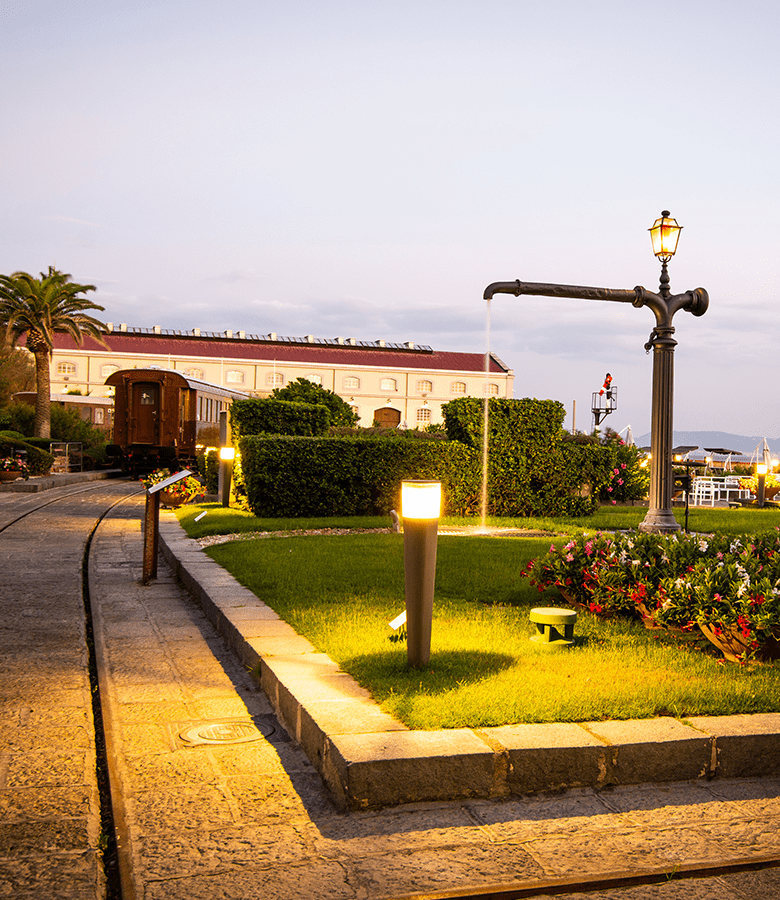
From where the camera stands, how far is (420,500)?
13.3ft

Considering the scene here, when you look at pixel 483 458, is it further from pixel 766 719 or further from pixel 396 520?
pixel 766 719

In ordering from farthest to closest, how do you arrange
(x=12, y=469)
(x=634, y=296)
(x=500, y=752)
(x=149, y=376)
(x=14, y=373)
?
(x=14, y=373) < (x=149, y=376) < (x=12, y=469) < (x=634, y=296) < (x=500, y=752)

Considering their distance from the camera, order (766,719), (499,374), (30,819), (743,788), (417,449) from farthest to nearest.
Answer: (499,374) < (417,449) < (766,719) < (743,788) < (30,819)

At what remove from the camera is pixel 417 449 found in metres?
13.6

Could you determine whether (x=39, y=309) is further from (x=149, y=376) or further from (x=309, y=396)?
(x=309, y=396)

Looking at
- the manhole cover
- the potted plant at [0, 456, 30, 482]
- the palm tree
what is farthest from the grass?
the palm tree

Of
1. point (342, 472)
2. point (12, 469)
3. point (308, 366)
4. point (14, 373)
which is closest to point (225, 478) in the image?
point (342, 472)

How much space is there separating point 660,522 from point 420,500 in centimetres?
631

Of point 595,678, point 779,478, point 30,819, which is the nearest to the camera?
point 30,819

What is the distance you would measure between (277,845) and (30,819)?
0.94 m

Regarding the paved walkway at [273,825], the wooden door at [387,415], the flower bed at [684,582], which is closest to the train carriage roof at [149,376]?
the flower bed at [684,582]

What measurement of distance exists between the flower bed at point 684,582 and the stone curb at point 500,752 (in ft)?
3.26

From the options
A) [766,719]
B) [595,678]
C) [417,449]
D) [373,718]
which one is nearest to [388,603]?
[595,678]

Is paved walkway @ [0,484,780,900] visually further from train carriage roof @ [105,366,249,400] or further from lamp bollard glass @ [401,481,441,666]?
train carriage roof @ [105,366,249,400]
